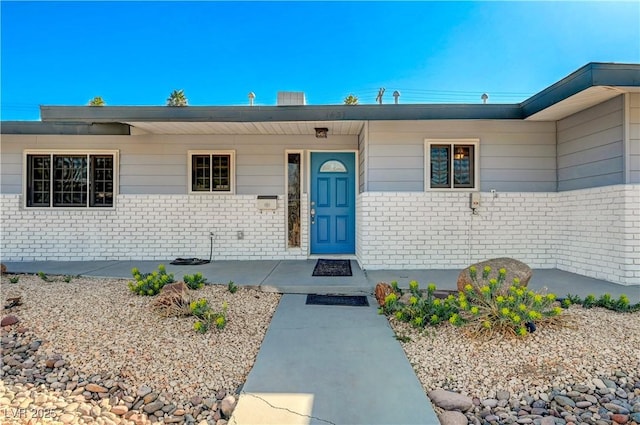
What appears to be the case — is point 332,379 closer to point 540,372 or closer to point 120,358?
point 540,372

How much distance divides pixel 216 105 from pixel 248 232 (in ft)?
8.10

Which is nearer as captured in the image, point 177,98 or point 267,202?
point 267,202

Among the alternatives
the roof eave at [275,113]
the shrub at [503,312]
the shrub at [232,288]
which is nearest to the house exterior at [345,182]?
the roof eave at [275,113]

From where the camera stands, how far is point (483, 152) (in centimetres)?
590

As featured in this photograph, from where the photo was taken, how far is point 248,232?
22.3ft

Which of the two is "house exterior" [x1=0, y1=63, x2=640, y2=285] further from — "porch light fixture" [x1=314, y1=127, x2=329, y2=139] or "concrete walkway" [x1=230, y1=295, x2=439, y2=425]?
"concrete walkway" [x1=230, y1=295, x2=439, y2=425]

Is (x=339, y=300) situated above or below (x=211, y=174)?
below

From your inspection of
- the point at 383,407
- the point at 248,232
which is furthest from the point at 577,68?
the point at 248,232

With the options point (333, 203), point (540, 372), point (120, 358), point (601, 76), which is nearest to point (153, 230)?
point (333, 203)

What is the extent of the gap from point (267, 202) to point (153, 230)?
7.65 ft

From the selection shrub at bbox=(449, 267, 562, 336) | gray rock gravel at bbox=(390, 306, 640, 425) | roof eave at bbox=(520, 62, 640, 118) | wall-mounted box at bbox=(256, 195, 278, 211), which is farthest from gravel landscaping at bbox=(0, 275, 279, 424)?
roof eave at bbox=(520, 62, 640, 118)

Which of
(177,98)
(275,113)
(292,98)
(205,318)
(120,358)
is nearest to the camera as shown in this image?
(120,358)

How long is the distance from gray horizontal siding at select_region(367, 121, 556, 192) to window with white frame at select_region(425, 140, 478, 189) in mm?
144

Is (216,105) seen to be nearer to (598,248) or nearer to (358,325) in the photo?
(358,325)
